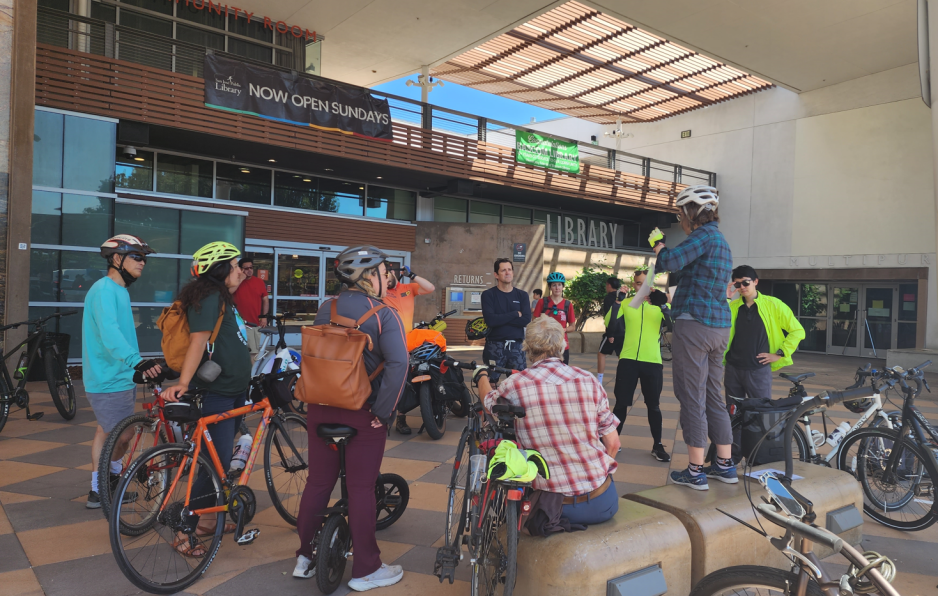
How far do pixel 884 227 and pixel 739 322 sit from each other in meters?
16.0

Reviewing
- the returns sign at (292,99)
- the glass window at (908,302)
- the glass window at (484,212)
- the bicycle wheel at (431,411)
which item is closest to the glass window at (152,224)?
the returns sign at (292,99)

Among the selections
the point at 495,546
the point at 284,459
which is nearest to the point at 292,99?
the point at 284,459

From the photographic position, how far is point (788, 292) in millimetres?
19953

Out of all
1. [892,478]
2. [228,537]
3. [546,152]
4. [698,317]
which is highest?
[546,152]

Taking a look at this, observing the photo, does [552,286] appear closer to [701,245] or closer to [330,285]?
[701,245]

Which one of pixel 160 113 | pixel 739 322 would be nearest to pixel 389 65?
pixel 160 113

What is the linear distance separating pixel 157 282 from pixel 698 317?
1007 centimetres

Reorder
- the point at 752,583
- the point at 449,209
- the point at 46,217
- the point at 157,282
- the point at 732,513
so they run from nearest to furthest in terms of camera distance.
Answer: the point at 752,583
the point at 732,513
the point at 46,217
the point at 157,282
the point at 449,209

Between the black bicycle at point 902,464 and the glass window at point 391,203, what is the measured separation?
498 inches

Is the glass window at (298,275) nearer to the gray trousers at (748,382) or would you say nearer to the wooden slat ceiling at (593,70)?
the wooden slat ceiling at (593,70)

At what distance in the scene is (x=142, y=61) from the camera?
39.6ft

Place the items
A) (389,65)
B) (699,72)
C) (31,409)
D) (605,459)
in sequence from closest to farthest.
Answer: (605,459) → (31,409) → (389,65) → (699,72)

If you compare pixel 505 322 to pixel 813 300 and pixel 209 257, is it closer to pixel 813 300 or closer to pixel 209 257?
pixel 209 257

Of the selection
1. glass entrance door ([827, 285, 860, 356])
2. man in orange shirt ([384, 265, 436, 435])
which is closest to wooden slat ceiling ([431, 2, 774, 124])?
glass entrance door ([827, 285, 860, 356])
